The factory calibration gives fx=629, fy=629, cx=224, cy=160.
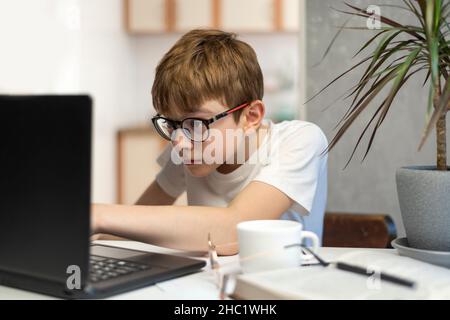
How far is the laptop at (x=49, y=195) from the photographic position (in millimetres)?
770

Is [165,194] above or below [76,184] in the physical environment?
below

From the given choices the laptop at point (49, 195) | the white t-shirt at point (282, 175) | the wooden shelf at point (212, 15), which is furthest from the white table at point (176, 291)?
the wooden shelf at point (212, 15)

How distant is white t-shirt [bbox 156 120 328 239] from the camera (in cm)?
131

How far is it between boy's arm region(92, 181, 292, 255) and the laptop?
0.19m

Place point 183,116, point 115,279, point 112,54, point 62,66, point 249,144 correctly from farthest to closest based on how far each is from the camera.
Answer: point 112,54
point 62,66
point 249,144
point 183,116
point 115,279

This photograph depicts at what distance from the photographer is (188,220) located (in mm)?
1155

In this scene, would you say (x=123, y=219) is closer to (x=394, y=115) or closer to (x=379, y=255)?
(x=379, y=255)

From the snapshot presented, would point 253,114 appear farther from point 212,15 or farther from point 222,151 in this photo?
point 212,15

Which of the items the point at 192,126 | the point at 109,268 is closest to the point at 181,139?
the point at 192,126

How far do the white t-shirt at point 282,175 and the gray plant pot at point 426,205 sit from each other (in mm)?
260

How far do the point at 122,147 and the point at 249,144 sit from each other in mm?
3633

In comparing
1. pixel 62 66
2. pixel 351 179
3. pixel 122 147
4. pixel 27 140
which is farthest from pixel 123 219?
pixel 122 147

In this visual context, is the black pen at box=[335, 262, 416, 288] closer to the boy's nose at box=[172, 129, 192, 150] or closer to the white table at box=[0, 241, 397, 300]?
the white table at box=[0, 241, 397, 300]

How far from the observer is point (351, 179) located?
2020mm
